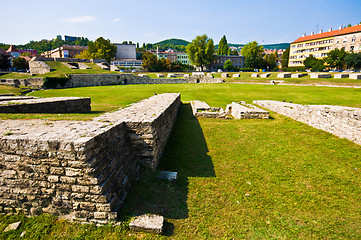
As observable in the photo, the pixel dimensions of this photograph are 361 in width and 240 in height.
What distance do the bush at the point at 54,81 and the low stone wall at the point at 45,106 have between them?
31099mm

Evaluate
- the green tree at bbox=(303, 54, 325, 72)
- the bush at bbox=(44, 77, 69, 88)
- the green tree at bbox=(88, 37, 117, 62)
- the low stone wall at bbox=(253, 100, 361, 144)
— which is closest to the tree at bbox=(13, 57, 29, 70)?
the green tree at bbox=(88, 37, 117, 62)

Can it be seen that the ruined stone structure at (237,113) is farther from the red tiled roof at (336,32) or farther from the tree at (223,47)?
the tree at (223,47)

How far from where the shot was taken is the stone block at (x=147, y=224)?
3.43m

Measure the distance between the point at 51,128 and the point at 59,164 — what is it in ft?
4.39

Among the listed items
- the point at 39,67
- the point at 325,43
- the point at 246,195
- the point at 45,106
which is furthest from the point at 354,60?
the point at 39,67

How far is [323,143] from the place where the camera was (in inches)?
301

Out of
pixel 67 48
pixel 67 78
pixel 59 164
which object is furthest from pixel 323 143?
pixel 67 48

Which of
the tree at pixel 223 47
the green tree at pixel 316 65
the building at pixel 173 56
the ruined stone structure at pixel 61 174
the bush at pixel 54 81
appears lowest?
the ruined stone structure at pixel 61 174

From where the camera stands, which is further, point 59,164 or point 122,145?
point 122,145

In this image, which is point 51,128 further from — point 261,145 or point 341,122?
point 341,122

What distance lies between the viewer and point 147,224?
350cm

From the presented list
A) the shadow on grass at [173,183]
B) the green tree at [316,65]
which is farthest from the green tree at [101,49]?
the green tree at [316,65]

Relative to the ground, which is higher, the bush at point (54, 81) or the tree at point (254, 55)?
the tree at point (254, 55)

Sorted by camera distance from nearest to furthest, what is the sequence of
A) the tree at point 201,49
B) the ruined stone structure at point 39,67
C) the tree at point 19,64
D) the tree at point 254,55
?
the ruined stone structure at point 39,67, the tree at point 19,64, the tree at point 201,49, the tree at point 254,55
